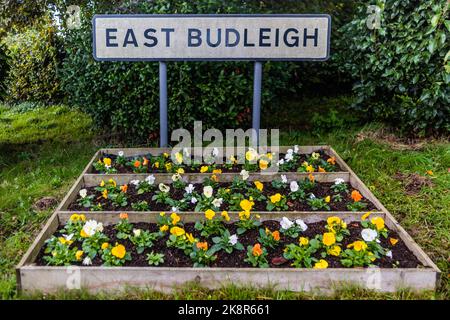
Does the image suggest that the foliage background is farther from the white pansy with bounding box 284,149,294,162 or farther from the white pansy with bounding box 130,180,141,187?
the white pansy with bounding box 130,180,141,187

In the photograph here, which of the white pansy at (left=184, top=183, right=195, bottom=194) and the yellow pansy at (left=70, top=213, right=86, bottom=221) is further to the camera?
the white pansy at (left=184, top=183, right=195, bottom=194)

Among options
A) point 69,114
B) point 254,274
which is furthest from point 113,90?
point 254,274

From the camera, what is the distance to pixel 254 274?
248cm

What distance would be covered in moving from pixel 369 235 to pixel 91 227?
159 centimetres

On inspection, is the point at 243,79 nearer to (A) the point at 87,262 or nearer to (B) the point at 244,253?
(B) the point at 244,253

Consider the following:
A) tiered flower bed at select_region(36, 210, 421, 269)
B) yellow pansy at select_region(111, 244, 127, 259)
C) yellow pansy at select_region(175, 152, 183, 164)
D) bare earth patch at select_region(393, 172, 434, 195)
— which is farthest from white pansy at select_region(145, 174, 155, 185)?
bare earth patch at select_region(393, 172, 434, 195)

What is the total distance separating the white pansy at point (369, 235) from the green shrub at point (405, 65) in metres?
→ 2.04

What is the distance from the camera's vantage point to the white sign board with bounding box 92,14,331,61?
406 centimetres

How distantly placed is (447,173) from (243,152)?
1.71 meters

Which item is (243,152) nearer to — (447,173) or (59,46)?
(447,173)

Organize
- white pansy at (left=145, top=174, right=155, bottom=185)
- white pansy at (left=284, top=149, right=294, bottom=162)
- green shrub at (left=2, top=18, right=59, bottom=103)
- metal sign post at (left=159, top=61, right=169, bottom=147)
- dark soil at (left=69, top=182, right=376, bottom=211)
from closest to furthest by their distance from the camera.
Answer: dark soil at (left=69, top=182, right=376, bottom=211) < white pansy at (left=145, top=174, right=155, bottom=185) < white pansy at (left=284, top=149, right=294, bottom=162) < metal sign post at (left=159, top=61, right=169, bottom=147) < green shrub at (left=2, top=18, right=59, bottom=103)

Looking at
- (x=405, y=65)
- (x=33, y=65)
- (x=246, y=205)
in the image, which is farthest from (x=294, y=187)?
(x=33, y=65)

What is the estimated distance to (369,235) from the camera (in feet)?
9.14

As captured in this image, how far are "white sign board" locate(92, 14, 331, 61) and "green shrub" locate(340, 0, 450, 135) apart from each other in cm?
88
